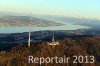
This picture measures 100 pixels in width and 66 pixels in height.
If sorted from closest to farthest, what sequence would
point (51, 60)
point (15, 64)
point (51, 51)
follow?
point (15, 64)
point (51, 60)
point (51, 51)

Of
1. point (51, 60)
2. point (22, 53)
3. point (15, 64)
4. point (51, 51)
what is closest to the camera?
point (15, 64)

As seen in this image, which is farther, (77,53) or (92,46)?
(92,46)

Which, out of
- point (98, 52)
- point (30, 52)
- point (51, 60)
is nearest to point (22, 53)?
point (30, 52)

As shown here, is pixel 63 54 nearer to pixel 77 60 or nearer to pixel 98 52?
pixel 77 60

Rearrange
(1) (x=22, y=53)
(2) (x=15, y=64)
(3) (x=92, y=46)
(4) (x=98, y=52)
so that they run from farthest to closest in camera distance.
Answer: (3) (x=92, y=46)
(4) (x=98, y=52)
(1) (x=22, y=53)
(2) (x=15, y=64)

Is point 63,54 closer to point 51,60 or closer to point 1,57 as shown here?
point 51,60

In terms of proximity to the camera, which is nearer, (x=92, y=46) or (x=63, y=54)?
(x=63, y=54)

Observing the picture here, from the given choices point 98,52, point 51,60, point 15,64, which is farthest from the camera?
point 98,52

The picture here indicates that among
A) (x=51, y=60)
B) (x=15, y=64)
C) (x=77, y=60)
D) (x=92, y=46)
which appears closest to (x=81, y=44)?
(x=92, y=46)

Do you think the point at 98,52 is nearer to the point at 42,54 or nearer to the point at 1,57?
the point at 42,54
